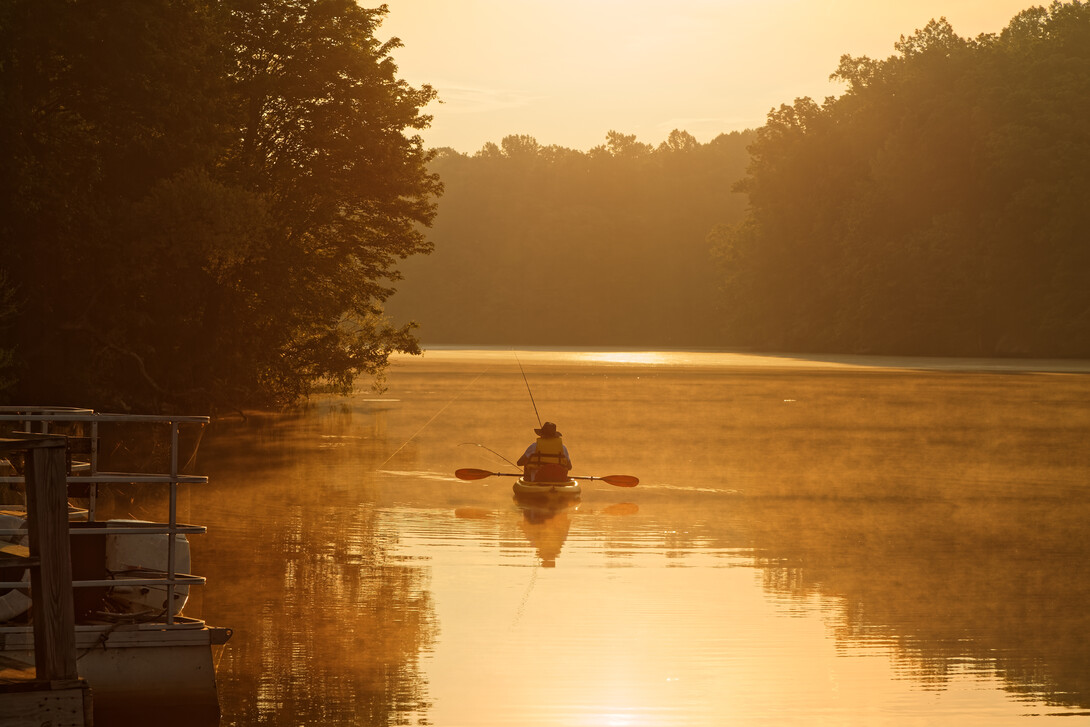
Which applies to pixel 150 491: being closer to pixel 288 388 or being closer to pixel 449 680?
pixel 449 680

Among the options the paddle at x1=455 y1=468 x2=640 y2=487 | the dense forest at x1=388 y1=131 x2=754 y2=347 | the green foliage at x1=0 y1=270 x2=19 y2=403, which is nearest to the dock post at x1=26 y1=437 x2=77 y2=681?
the paddle at x1=455 y1=468 x2=640 y2=487

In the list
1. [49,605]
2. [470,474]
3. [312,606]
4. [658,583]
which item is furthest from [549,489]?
[49,605]

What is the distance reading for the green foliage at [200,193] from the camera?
1150 inches

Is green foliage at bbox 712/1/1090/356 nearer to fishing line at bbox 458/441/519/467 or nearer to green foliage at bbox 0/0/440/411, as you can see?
green foliage at bbox 0/0/440/411

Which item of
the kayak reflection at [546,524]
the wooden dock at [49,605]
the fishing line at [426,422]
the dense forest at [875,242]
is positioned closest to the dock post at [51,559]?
A: the wooden dock at [49,605]

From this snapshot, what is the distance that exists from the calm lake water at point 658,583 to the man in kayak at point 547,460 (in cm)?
65

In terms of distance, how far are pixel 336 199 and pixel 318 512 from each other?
2207 centimetres

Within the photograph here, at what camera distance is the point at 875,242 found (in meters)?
110

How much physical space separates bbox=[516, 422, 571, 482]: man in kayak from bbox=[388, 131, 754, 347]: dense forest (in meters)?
149

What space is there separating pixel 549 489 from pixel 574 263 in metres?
154

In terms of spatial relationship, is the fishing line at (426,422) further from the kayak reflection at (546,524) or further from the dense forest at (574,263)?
the dense forest at (574,263)

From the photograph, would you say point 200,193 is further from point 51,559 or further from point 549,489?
point 51,559

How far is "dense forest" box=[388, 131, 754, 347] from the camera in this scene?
577 ft

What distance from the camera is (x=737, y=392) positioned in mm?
56562
